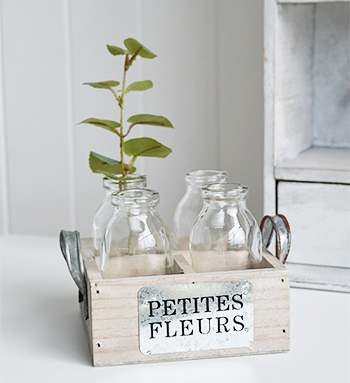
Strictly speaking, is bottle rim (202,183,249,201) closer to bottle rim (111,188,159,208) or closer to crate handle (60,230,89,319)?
bottle rim (111,188,159,208)

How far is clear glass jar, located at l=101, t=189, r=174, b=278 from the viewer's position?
0.72m

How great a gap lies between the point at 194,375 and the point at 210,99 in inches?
26.8

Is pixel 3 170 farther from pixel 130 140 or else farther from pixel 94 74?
pixel 130 140

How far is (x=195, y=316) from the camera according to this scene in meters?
0.71

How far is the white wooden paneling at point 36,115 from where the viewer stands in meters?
1.31

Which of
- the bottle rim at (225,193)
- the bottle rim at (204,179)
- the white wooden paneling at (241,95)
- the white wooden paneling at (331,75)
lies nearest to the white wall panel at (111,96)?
the white wooden paneling at (241,95)

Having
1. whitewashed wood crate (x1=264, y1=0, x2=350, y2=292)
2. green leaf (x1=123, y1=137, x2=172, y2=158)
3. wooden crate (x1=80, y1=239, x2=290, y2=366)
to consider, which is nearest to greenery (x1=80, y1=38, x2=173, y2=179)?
green leaf (x1=123, y1=137, x2=172, y2=158)

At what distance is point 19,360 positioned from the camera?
745 mm

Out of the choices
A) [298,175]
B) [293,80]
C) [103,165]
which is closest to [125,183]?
[103,165]

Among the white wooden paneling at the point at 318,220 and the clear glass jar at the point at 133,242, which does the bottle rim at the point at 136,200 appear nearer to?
the clear glass jar at the point at 133,242

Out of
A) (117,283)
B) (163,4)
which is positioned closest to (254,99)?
(163,4)

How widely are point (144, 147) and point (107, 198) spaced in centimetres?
10

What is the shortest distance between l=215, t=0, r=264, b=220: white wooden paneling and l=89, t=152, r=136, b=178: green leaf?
49 cm

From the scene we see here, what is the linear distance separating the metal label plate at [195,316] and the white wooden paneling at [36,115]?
2.35ft
